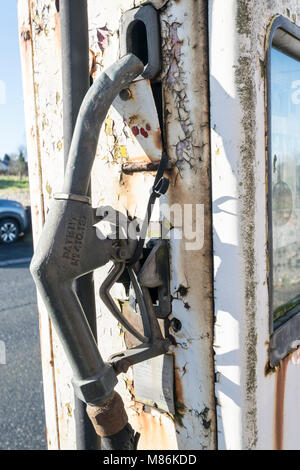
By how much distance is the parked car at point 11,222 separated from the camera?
8789 mm

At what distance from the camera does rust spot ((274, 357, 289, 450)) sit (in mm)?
1061

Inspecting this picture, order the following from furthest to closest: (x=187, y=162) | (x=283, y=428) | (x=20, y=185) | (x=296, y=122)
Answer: (x=20, y=185) < (x=296, y=122) < (x=283, y=428) < (x=187, y=162)

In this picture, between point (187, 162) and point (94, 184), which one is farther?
point (94, 184)

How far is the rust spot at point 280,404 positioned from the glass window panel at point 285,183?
0.11m

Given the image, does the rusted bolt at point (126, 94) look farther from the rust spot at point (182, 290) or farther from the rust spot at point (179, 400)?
the rust spot at point (179, 400)

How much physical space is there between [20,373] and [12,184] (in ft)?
42.7

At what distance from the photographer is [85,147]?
0.84 meters

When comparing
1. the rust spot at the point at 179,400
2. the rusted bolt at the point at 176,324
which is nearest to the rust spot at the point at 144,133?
the rusted bolt at the point at 176,324

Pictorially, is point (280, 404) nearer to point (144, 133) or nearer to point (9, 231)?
point (144, 133)

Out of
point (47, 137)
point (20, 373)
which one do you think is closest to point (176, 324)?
point (47, 137)

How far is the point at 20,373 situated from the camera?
3428 mm

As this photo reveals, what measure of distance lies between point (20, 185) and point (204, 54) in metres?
14.9

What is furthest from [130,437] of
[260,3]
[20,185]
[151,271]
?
[20,185]

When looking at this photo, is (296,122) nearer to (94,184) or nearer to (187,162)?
(187,162)
